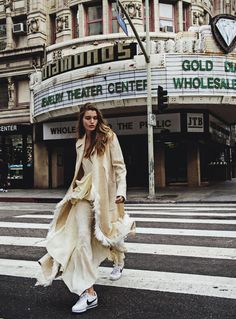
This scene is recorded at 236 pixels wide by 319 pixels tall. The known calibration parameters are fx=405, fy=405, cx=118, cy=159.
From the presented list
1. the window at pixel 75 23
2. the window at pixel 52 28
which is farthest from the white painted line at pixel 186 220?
the window at pixel 52 28

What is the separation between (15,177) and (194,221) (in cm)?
1753

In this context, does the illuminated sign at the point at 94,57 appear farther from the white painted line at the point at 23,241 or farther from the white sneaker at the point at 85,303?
the white sneaker at the point at 85,303

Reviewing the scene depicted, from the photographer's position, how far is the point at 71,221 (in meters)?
3.91

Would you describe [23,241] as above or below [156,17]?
below

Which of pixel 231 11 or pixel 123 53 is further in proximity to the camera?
pixel 231 11

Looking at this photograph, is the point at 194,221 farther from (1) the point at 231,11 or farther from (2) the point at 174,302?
(1) the point at 231,11

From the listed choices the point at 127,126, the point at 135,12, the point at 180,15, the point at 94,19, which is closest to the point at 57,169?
the point at 127,126

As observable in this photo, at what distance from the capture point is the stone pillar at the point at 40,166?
77.8 feet

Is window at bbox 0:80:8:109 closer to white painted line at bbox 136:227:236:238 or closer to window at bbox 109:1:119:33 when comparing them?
window at bbox 109:1:119:33

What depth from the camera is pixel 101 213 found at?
3.89 m

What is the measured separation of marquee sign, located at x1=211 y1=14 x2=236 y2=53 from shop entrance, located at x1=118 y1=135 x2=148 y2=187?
6.59 metres

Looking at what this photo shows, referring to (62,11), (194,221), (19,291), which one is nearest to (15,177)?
(62,11)

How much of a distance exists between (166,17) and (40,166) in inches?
438

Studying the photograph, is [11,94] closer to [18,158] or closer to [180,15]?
[18,158]
